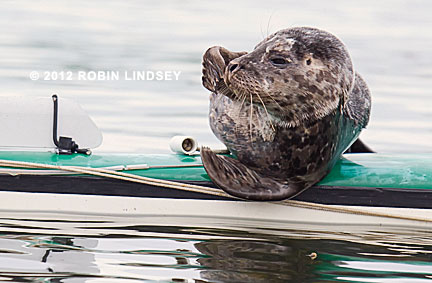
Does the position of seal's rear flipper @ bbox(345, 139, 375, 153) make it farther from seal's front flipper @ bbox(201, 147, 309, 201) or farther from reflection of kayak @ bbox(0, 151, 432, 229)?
seal's front flipper @ bbox(201, 147, 309, 201)

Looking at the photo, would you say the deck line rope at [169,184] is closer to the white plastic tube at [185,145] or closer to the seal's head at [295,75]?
the white plastic tube at [185,145]

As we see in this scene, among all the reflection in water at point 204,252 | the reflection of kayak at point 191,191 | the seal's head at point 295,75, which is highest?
the seal's head at point 295,75

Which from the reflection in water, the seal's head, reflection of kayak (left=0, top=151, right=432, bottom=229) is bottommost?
the reflection in water

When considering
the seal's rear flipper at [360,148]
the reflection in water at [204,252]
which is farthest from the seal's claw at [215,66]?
the seal's rear flipper at [360,148]

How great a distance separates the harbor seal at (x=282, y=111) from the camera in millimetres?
6562

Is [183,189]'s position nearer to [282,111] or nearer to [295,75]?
[282,111]

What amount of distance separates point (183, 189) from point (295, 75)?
4.74 ft

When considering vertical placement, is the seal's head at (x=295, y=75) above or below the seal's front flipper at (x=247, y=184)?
above

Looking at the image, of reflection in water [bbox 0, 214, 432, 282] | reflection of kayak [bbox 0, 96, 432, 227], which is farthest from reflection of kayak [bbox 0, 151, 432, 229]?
reflection in water [bbox 0, 214, 432, 282]

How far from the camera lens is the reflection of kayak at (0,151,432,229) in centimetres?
720

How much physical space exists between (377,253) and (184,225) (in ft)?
5.26

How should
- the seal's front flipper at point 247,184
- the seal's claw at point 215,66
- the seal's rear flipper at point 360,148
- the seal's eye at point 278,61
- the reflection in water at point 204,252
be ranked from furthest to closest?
the seal's rear flipper at point 360,148 < the seal's front flipper at point 247,184 < the seal's claw at point 215,66 < the seal's eye at point 278,61 < the reflection in water at point 204,252

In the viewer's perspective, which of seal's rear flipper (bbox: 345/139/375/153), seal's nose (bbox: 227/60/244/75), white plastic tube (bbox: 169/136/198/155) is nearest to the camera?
seal's nose (bbox: 227/60/244/75)

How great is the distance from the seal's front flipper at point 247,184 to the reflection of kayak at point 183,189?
189 mm
